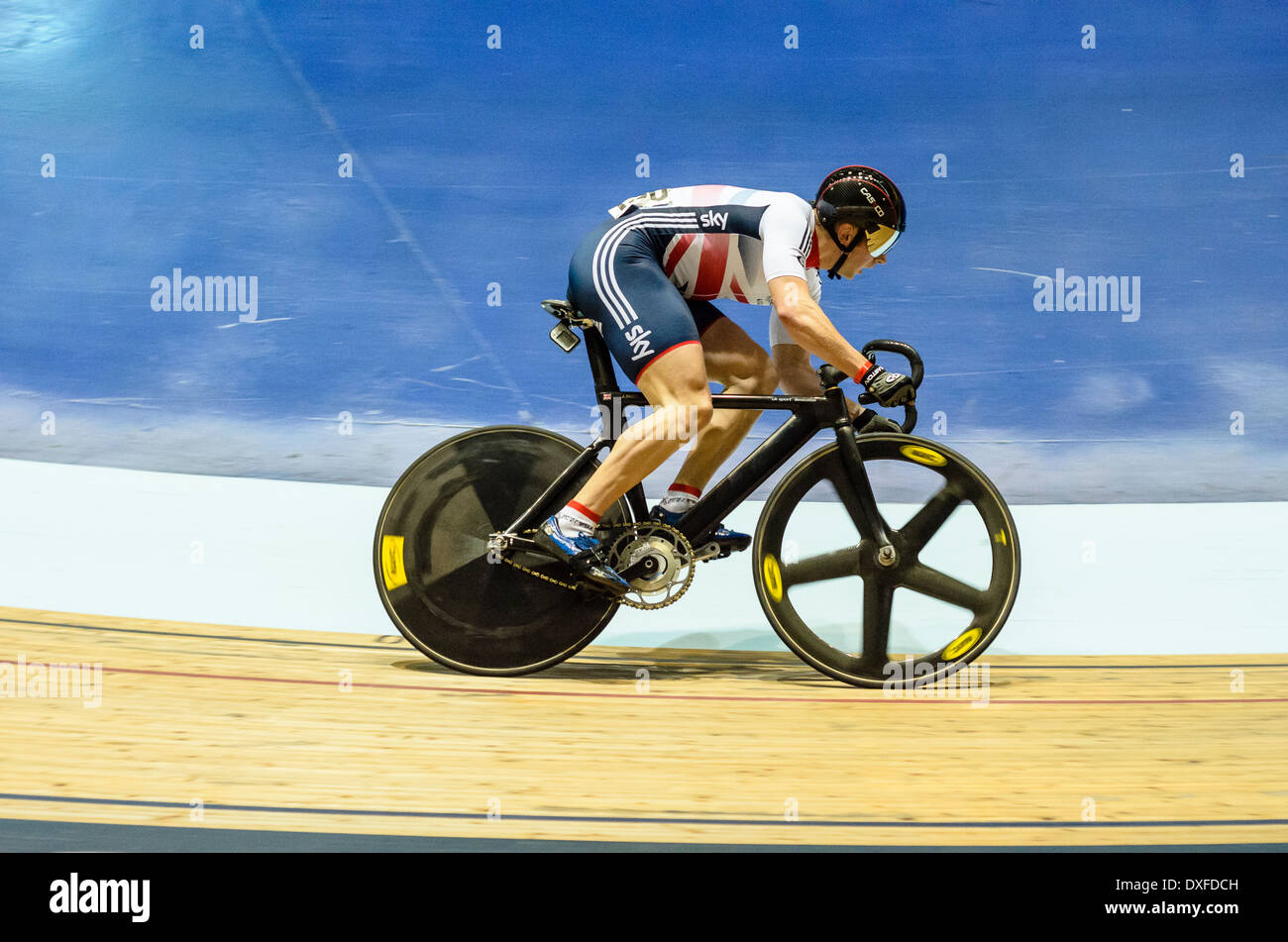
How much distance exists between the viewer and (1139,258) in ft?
18.9

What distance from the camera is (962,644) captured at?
2830 millimetres

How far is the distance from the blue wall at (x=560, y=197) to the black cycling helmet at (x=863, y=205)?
290 cm

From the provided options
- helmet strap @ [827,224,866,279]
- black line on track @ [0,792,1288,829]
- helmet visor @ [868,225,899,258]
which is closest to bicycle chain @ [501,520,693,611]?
helmet strap @ [827,224,866,279]

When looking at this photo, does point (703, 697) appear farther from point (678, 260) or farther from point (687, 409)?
point (678, 260)

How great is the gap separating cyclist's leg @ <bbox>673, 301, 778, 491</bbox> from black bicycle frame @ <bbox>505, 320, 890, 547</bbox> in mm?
153

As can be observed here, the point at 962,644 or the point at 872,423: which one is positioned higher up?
the point at 872,423

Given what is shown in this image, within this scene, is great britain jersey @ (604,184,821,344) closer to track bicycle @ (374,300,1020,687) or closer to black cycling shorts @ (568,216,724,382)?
black cycling shorts @ (568,216,724,382)

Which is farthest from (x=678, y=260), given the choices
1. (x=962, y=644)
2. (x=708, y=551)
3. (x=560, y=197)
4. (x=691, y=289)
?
(x=560, y=197)

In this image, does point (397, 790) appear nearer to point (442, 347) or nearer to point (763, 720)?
point (763, 720)

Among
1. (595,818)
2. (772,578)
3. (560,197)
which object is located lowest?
(595,818)

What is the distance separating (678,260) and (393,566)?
98 cm

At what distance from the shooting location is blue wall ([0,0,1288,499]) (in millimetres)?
5684

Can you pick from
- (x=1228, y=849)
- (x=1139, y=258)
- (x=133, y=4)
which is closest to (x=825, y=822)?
(x=1228, y=849)

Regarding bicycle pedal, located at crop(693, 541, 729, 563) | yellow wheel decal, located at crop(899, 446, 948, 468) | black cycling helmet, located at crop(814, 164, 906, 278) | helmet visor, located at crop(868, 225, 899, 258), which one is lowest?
bicycle pedal, located at crop(693, 541, 729, 563)
